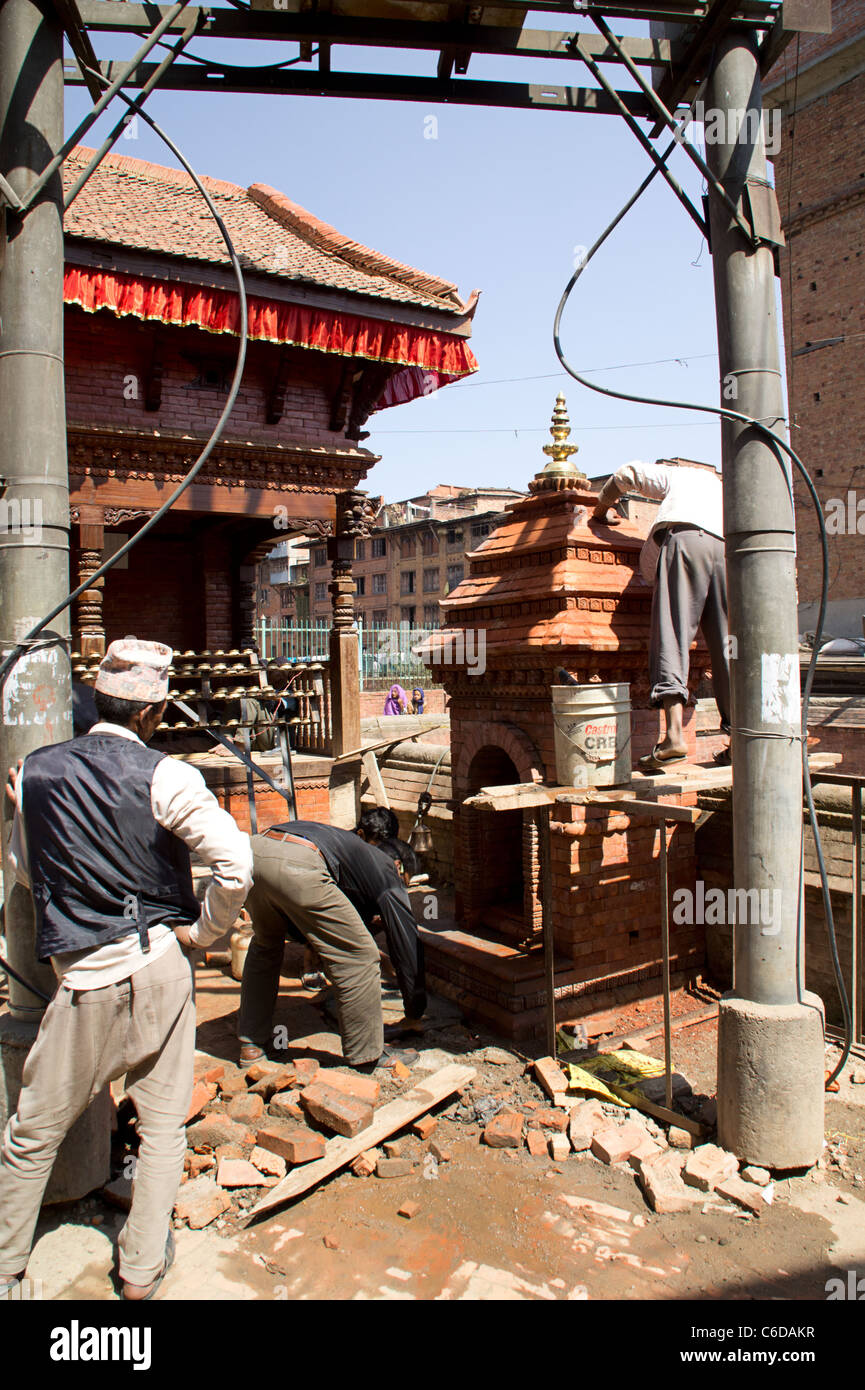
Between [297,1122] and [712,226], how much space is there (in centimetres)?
446

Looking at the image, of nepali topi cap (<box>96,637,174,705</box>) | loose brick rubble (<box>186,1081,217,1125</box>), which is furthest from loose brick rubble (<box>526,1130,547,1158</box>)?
nepali topi cap (<box>96,637,174,705</box>)

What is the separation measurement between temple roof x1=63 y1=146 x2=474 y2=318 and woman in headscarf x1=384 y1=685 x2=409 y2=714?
10142 millimetres

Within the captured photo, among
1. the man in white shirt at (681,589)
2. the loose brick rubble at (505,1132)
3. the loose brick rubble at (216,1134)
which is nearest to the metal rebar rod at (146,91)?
the man in white shirt at (681,589)

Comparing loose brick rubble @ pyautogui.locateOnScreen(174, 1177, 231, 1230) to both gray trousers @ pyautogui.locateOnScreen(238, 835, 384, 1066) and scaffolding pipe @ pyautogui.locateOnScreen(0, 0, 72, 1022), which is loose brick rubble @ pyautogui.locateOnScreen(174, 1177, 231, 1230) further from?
gray trousers @ pyautogui.locateOnScreen(238, 835, 384, 1066)

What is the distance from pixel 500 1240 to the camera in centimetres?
316

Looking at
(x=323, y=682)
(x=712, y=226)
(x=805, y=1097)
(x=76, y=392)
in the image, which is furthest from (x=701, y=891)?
(x=76, y=392)

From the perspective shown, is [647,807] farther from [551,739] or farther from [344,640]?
[344,640]

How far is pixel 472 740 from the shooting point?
253 inches

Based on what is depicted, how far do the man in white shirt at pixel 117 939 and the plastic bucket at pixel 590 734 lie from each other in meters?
2.06

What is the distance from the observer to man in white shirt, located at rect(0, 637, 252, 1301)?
2678 mm

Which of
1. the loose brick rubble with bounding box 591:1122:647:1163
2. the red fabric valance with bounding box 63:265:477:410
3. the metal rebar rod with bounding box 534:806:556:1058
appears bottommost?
the loose brick rubble with bounding box 591:1122:647:1163

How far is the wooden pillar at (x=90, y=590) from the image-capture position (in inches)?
335

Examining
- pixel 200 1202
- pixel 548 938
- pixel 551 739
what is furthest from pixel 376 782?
pixel 200 1202

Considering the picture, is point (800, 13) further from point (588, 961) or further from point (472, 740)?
point (588, 961)
